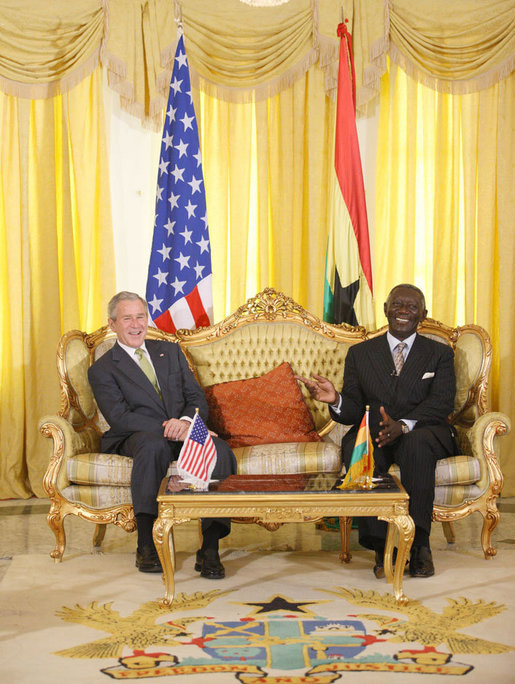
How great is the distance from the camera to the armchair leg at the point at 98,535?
472 centimetres

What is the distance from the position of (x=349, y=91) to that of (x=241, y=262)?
4.52ft

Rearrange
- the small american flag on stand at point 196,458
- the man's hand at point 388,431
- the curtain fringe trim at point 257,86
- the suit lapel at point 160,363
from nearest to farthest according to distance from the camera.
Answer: the small american flag on stand at point 196,458, the man's hand at point 388,431, the suit lapel at point 160,363, the curtain fringe trim at point 257,86

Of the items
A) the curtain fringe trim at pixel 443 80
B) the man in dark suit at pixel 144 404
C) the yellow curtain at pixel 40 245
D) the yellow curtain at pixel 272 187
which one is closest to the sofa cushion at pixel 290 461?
the man in dark suit at pixel 144 404

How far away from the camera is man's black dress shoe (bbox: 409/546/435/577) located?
3994mm

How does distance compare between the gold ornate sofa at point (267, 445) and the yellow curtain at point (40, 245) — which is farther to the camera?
the yellow curtain at point (40, 245)

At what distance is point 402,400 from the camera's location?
4.56 m

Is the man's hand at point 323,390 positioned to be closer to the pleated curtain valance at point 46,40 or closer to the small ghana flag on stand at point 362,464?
the small ghana flag on stand at point 362,464

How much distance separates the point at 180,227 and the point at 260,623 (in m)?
3.09

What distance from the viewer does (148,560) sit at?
414 centimetres

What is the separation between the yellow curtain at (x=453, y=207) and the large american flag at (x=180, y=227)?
51.9 inches

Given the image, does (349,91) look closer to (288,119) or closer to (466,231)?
(288,119)

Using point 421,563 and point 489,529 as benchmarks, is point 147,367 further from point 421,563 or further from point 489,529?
point 489,529

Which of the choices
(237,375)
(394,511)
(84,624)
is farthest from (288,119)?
(84,624)

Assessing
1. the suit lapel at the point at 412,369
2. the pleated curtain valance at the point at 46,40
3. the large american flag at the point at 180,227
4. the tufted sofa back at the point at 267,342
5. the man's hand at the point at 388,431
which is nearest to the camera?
the man's hand at the point at 388,431
